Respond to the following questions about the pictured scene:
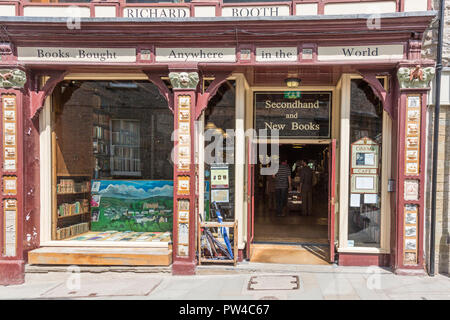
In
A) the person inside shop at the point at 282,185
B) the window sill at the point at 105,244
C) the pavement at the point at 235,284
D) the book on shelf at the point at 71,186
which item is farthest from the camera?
the person inside shop at the point at 282,185

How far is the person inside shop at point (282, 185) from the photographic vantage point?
9.72 meters

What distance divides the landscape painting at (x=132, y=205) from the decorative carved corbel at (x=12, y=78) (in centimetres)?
259

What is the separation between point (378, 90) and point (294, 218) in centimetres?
530

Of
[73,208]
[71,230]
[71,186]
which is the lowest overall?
[71,230]

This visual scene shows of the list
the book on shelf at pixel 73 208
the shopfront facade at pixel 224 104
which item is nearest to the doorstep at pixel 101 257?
the shopfront facade at pixel 224 104

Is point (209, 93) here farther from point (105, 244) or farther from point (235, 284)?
point (105, 244)

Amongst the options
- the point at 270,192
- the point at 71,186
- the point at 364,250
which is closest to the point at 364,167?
the point at 364,250

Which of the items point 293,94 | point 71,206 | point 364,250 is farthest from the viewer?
point 71,206

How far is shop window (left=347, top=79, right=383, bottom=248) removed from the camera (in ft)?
19.0

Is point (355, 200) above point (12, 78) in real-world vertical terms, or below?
below

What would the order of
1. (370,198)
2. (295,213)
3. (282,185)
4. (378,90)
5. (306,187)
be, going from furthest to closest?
(295,213), (306,187), (282,185), (370,198), (378,90)

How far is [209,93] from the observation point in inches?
225

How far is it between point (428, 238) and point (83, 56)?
22.8ft

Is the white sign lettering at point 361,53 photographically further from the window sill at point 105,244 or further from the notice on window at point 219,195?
the window sill at point 105,244
